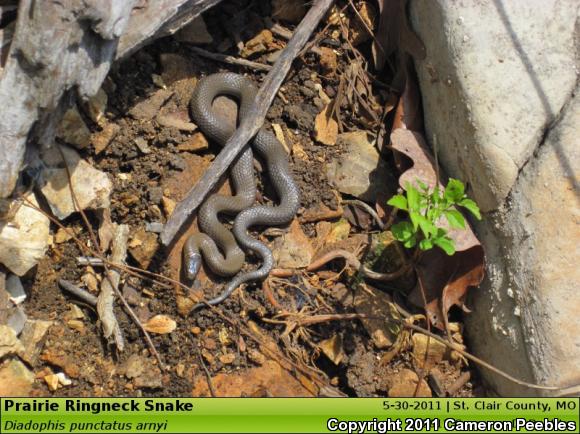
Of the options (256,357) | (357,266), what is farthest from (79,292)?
(357,266)

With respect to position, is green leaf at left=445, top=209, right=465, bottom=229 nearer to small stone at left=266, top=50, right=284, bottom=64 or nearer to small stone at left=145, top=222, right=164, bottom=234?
small stone at left=145, top=222, right=164, bottom=234

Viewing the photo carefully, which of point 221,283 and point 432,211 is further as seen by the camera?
point 221,283

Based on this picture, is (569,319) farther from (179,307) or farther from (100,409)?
(100,409)

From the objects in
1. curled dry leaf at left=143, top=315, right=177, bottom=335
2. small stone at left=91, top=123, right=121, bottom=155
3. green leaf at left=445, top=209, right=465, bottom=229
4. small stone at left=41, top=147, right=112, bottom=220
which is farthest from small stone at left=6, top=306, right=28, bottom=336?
green leaf at left=445, top=209, right=465, bottom=229

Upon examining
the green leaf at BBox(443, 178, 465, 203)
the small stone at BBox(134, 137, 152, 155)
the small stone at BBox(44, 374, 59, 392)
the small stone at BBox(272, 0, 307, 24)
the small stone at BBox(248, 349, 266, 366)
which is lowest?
the small stone at BBox(44, 374, 59, 392)

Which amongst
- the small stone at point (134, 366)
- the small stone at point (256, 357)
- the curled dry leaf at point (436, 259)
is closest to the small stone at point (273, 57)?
the curled dry leaf at point (436, 259)

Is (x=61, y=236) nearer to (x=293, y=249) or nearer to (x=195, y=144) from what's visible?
(x=195, y=144)
